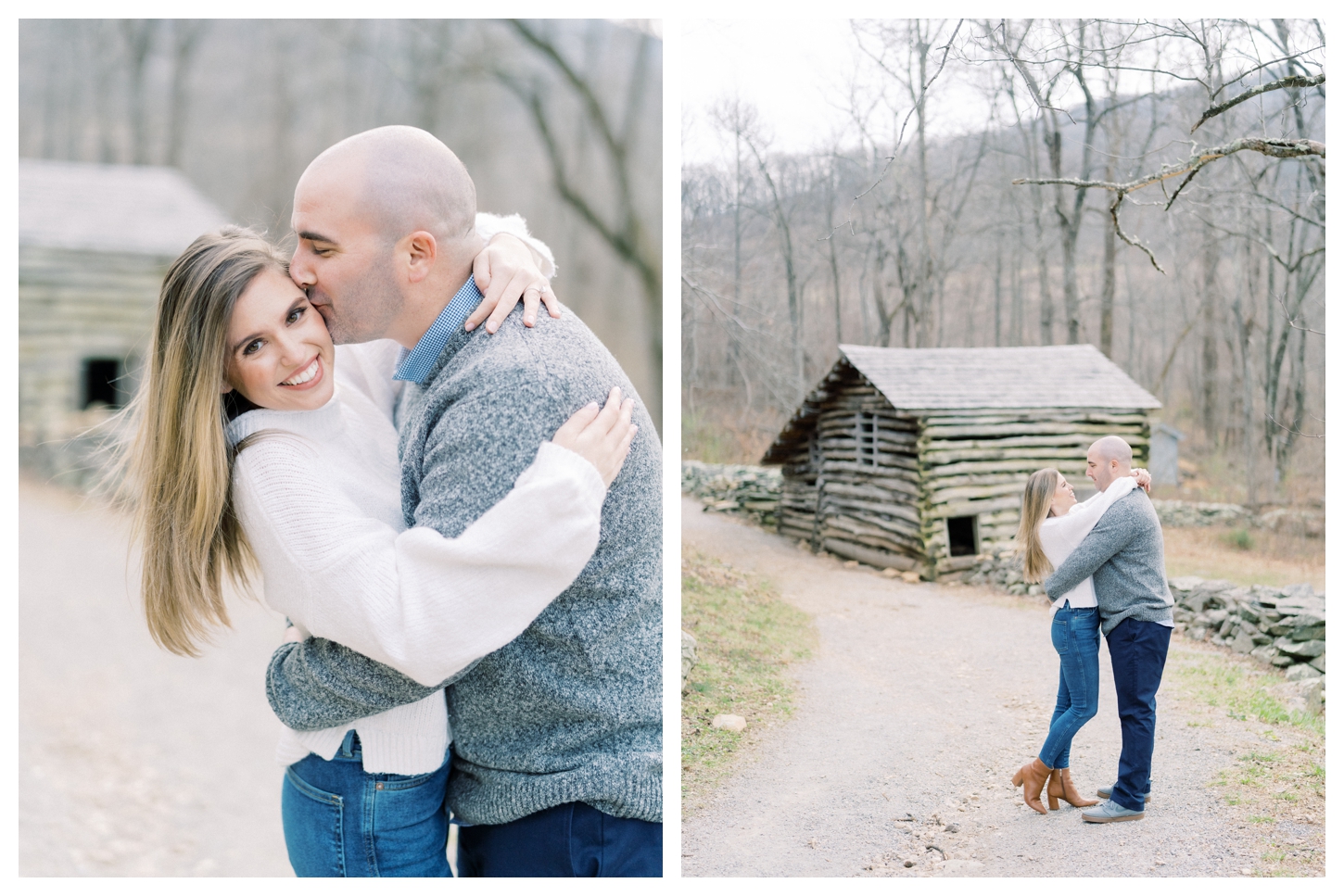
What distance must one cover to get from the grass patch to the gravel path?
3938mm

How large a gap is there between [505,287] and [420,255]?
0.50 feet

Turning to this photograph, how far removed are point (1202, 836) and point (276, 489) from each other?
2096mm

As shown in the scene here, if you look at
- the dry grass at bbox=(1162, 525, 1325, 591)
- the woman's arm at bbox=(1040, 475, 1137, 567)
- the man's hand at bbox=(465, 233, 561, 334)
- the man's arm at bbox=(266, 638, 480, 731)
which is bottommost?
the man's arm at bbox=(266, 638, 480, 731)

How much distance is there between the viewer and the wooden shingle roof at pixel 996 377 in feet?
6.70

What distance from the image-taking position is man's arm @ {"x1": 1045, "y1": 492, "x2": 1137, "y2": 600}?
1.98m

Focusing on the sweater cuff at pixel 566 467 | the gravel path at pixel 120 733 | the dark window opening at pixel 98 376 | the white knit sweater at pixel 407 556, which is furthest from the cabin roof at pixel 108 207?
the sweater cuff at pixel 566 467

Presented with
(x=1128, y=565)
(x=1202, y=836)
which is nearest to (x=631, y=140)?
(x=1128, y=565)

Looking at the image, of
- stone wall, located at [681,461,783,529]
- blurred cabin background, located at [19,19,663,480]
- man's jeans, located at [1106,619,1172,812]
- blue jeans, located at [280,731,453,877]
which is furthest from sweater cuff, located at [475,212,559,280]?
blurred cabin background, located at [19,19,663,480]

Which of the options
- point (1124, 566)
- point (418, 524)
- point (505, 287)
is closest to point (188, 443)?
point (418, 524)

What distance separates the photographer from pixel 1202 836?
1.99 meters

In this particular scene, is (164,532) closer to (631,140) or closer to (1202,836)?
(1202,836)

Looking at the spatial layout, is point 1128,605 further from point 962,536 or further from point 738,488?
point 738,488

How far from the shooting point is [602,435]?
135 centimetres

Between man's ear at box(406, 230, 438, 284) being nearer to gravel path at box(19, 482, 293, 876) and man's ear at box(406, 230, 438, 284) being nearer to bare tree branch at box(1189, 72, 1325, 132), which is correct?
bare tree branch at box(1189, 72, 1325, 132)
